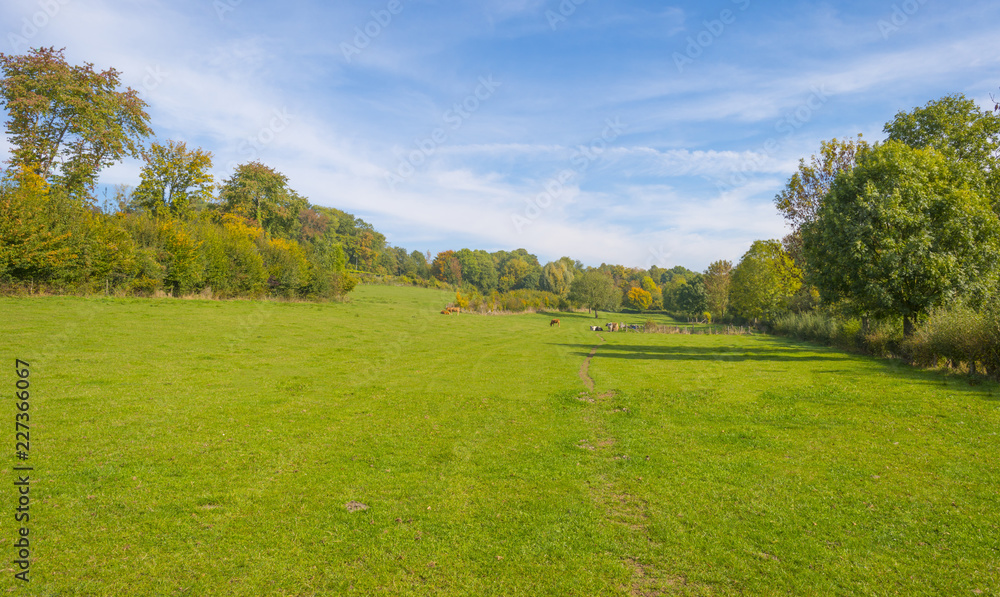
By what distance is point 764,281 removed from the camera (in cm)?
5522

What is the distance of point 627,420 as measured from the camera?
39.1 feet

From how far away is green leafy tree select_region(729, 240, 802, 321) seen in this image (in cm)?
5028

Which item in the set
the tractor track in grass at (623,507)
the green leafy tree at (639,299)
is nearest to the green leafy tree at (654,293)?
the green leafy tree at (639,299)

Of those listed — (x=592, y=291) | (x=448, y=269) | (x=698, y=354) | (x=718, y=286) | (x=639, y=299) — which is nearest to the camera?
(x=698, y=354)

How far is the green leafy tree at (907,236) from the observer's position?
19.4m

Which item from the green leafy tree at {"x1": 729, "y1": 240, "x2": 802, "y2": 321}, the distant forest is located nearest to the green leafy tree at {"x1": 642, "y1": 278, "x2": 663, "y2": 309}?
the green leafy tree at {"x1": 729, "y1": 240, "x2": 802, "y2": 321}

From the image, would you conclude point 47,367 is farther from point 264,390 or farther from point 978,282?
point 978,282

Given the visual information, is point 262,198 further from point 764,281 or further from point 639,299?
point 639,299

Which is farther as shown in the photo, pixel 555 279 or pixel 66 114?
pixel 555 279

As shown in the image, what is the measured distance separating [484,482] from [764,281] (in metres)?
59.3

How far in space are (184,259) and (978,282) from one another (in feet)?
156

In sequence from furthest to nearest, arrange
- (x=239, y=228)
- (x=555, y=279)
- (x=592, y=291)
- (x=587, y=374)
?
(x=555, y=279)
(x=592, y=291)
(x=239, y=228)
(x=587, y=374)

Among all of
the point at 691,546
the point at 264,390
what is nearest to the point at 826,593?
the point at 691,546

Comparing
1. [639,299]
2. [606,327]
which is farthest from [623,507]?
[639,299]
